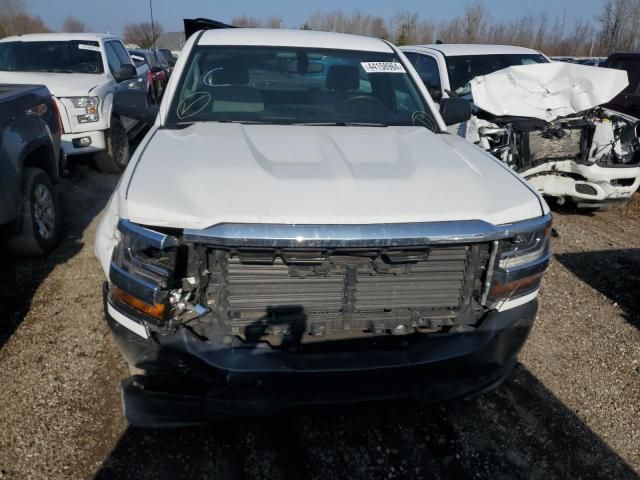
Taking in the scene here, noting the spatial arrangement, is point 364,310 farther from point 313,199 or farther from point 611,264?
point 611,264

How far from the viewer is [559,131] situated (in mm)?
5633

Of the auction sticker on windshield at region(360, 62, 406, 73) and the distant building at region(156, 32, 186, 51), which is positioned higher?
the auction sticker on windshield at region(360, 62, 406, 73)

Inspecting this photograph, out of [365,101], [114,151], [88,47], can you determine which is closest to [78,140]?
[114,151]

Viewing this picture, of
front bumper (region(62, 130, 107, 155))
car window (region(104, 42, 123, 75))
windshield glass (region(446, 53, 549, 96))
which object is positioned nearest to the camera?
front bumper (region(62, 130, 107, 155))

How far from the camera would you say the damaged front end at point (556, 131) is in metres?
5.56

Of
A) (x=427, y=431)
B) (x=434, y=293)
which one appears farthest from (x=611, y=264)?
(x=434, y=293)

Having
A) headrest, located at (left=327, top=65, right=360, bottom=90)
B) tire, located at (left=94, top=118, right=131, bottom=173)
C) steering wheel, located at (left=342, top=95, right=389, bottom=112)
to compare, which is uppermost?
headrest, located at (left=327, top=65, right=360, bottom=90)

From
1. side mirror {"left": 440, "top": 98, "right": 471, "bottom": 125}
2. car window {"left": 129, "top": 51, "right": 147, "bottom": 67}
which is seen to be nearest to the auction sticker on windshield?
side mirror {"left": 440, "top": 98, "right": 471, "bottom": 125}

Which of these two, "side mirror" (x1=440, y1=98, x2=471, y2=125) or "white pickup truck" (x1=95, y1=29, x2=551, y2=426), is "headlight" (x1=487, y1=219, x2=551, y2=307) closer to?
"white pickup truck" (x1=95, y1=29, x2=551, y2=426)

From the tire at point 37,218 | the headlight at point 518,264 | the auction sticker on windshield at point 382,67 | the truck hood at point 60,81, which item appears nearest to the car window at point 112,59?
the truck hood at point 60,81

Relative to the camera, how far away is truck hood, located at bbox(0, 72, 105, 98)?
257 inches

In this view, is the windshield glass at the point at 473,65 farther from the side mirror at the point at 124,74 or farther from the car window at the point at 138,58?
the car window at the point at 138,58

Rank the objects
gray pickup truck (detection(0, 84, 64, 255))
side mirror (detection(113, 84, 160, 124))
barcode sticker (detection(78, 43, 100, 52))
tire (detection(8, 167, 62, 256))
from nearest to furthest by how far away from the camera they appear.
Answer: side mirror (detection(113, 84, 160, 124)), gray pickup truck (detection(0, 84, 64, 255)), tire (detection(8, 167, 62, 256)), barcode sticker (detection(78, 43, 100, 52))

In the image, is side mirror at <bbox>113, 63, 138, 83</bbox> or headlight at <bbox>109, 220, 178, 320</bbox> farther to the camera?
side mirror at <bbox>113, 63, 138, 83</bbox>
